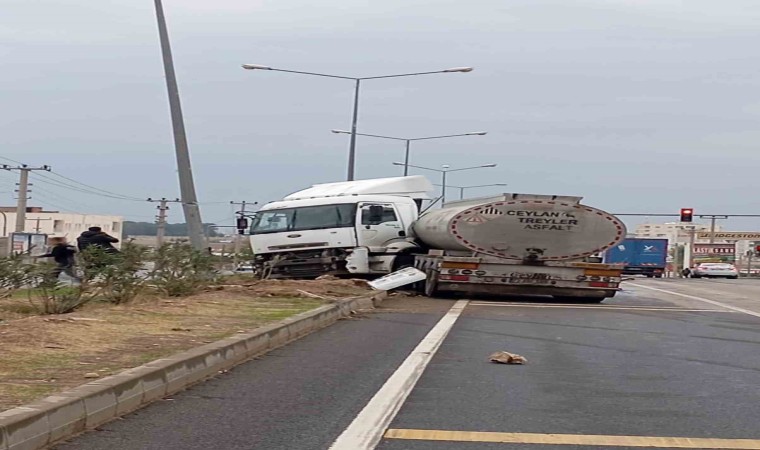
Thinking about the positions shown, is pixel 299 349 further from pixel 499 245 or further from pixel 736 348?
pixel 499 245

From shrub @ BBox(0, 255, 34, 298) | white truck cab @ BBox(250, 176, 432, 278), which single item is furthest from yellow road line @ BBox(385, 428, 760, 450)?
white truck cab @ BBox(250, 176, 432, 278)

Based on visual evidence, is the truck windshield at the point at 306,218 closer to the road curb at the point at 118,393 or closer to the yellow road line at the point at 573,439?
the road curb at the point at 118,393

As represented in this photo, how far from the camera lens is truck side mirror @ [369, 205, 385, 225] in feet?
82.0

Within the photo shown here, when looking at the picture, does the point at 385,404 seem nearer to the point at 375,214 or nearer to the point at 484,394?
the point at 484,394

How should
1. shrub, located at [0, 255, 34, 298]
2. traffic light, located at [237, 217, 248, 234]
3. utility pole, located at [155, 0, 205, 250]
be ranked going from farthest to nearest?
traffic light, located at [237, 217, 248, 234], utility pole, located at [155, 0, 205, 250], shrub, located at [0, 255, 34, 298]

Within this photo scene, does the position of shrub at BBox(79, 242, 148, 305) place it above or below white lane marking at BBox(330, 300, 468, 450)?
above

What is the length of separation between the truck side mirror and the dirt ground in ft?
22.8

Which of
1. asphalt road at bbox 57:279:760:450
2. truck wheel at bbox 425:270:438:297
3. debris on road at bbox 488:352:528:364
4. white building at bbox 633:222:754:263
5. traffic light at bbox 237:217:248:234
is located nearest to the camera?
asphalt road at bbox 57:279:760:450

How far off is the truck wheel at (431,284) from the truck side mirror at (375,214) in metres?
2.67

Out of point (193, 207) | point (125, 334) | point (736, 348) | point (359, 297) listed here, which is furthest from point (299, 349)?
point (193, 207)

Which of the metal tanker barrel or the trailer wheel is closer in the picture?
the metal tanker barrel

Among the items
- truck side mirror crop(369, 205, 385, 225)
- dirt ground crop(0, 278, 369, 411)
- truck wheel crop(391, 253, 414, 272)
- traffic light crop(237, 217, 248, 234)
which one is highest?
truck side mirror crop(369, 205, 385, 225)

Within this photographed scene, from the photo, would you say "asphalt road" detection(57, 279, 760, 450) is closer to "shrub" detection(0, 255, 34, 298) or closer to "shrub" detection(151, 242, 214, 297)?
"shrub" detection(151, 242, 214, 297)

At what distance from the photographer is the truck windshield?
25.0m
